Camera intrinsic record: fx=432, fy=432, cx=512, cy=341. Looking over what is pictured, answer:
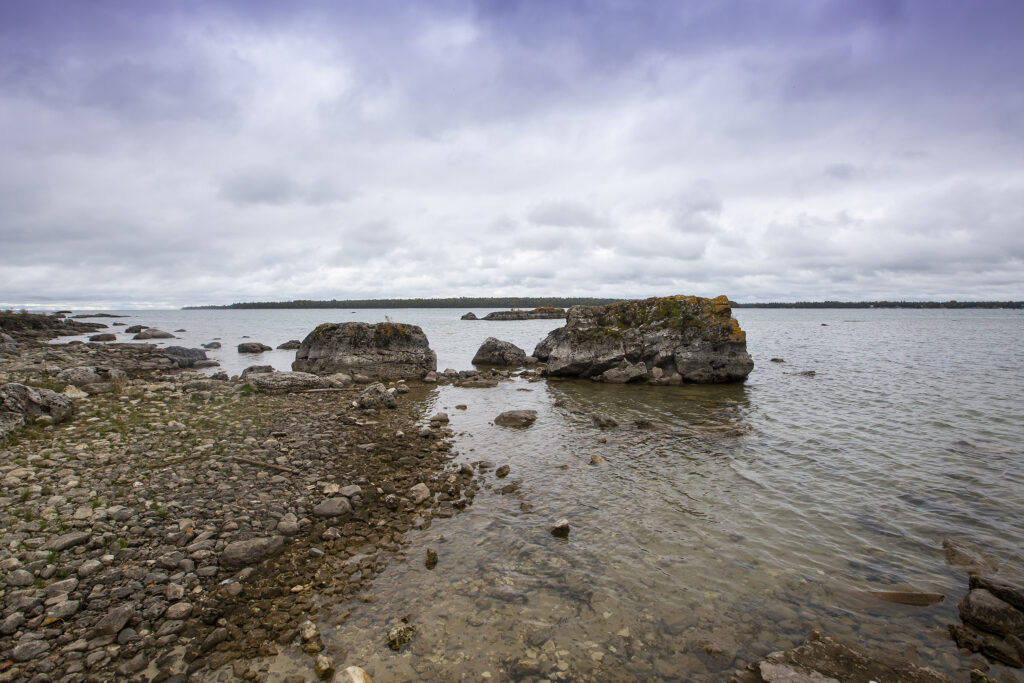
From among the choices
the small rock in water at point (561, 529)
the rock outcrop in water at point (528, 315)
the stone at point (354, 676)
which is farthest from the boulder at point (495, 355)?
the rock outcrop in water at point (528, 315)

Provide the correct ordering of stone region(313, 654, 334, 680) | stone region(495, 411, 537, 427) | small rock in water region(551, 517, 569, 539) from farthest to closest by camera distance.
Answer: stone region(495, 411, 537, 427) < small rock in water region(551, 517, 569, 539) < stone region(313, 654, 334, 680)

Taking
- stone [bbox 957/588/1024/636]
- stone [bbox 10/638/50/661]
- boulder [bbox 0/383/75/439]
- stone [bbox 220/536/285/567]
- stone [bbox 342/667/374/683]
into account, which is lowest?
stone [bbox 957/588/1024/636]

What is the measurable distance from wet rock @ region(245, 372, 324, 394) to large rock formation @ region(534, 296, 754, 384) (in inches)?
528

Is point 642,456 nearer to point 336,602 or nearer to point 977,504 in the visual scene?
point 977,504

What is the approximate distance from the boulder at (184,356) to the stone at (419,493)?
2750cm

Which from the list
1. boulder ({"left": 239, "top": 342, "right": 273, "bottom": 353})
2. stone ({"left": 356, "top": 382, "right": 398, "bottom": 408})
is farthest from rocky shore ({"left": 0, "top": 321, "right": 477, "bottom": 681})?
boulder ({"left": 239, "top": 342, "right": 273, "bottom": 353})

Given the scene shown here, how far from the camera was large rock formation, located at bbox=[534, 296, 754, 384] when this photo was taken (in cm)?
2361

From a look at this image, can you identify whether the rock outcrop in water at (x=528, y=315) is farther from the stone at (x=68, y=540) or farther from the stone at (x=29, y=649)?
the stone at (x=29, y=649)

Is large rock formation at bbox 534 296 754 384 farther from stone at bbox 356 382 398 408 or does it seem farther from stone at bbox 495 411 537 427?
stone at bbox 356 382 398 408

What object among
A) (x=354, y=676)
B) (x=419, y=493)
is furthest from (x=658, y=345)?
(x=354, y=676)

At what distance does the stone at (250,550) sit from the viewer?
6.13m

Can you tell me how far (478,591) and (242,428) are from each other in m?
9.01

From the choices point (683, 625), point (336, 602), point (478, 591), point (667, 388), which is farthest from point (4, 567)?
point (667, 388)

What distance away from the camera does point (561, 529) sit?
24.8 feet
